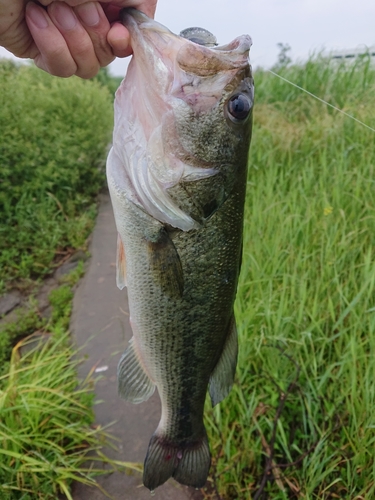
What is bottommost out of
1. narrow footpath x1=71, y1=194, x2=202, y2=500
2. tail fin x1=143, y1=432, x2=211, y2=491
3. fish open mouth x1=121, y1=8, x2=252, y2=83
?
narrow footpath x1=71, y1=194, x2=202, y2=500

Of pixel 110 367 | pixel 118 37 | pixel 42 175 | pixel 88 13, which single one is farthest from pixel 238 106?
pixel 42 175

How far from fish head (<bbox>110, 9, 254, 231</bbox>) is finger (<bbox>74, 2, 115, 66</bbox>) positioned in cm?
7

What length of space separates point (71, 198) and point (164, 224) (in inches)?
176

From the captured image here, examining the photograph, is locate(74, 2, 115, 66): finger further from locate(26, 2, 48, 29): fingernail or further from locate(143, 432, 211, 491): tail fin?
locate(143, 432, 211, 491): tail fin

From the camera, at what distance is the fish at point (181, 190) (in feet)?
4.00

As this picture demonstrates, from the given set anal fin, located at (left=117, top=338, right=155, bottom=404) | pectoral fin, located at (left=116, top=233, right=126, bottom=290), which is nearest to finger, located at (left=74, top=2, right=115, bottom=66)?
pectoral fin, located at (left=116, top=233, right=126, bottom=290)

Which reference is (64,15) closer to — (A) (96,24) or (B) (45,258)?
(A) (96,24)

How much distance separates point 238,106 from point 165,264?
518mm

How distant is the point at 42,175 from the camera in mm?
5125

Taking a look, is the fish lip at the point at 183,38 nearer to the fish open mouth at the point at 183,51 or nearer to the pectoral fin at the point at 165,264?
the fish open mouth at the point at 183,51

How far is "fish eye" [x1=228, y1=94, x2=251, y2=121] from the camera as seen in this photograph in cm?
123

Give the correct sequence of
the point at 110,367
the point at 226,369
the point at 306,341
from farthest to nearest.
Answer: the point at 110,367, the point at 306,341, the point at 226,369

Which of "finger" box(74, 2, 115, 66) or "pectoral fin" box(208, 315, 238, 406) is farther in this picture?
"pectoral fin" box(208, 315, 238, 406)

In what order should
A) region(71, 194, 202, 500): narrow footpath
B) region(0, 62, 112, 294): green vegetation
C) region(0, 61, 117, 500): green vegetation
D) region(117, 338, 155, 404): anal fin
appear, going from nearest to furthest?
region(117, 338, 155, 404): anal fin, region(0, 61, 117, 500): green vegetation, region(71, 194, 202, 500): narrow footpath, region(0, 62, 112, 294): green vegetation
